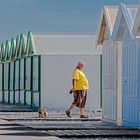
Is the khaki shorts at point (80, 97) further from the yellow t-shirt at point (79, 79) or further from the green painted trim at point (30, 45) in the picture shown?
the green painted trim at point (30, 45)

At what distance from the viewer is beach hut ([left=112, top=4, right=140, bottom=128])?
17156 millimetres

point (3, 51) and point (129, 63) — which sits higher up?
point (3, 51)

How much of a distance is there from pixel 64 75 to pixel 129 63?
1269 centimetres

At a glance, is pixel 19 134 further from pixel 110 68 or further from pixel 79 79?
pixel 79 79

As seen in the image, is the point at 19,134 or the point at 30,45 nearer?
the point at 19,134

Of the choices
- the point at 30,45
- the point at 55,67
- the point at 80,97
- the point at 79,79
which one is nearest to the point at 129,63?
the point at 79,79

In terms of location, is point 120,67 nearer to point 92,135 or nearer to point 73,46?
point 92,135

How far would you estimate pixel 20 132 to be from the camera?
1633cm

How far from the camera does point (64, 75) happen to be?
3025 cm

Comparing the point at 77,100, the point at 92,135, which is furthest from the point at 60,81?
the point at 92,135

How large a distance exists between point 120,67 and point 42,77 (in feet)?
37.5

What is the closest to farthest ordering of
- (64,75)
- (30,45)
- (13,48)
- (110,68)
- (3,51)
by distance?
(110,68), (64,75), (30,45), (13,48), (3,51)

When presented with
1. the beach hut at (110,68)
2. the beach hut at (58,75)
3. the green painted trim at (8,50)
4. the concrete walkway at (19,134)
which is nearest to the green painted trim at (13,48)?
the green painted trim at (8,50)

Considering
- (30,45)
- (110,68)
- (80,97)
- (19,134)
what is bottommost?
(19,134)
